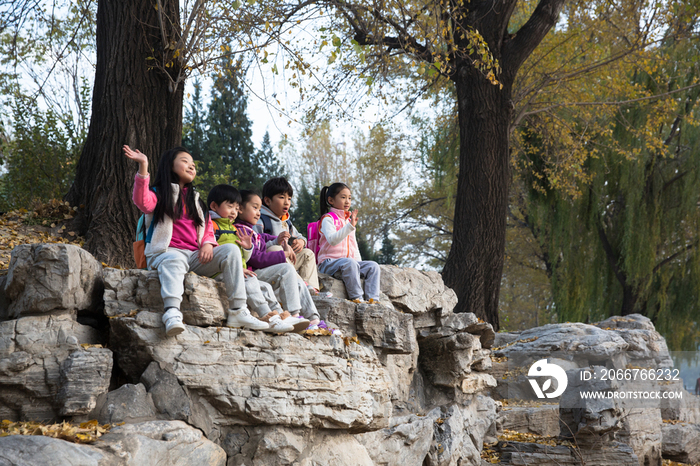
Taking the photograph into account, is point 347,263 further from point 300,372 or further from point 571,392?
point 571,392

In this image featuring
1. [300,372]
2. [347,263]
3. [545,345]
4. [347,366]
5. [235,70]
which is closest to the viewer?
[300,372]

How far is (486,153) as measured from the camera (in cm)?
865

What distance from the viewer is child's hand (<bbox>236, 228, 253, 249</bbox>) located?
438 cm

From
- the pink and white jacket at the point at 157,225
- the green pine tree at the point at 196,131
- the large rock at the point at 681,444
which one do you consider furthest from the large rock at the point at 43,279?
the green pine tree at the point at 196,131

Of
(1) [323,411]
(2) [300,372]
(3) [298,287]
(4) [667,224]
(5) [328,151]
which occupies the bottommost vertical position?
(1) [323,411]

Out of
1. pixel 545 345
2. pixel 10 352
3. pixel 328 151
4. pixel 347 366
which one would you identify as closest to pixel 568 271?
pixel 545 345

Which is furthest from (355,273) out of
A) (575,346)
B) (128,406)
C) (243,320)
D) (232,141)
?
(232,141)

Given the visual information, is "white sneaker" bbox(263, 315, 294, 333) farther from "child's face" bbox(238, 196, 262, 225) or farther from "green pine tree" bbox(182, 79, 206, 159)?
"green pine tree" bbox(182, 79, 206, 159)

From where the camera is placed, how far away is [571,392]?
626 cm

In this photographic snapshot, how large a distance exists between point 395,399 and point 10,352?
3.30 metres

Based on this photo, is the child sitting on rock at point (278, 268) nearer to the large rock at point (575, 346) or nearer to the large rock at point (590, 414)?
the large rock at point (590, 414)

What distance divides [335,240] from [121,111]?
2590 mm

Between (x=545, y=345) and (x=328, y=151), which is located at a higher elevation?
(x=328, y=151)

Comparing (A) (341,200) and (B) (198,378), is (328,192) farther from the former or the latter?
(B) (198,378)
